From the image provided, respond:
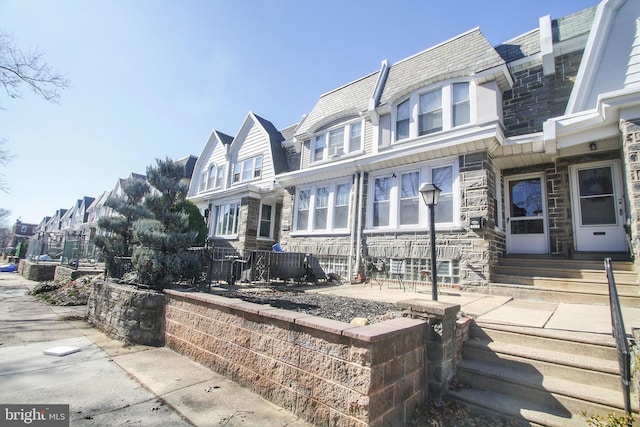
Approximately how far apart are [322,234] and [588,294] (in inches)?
277

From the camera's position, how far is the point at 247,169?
49.6ft

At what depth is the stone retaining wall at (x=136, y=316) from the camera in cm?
494

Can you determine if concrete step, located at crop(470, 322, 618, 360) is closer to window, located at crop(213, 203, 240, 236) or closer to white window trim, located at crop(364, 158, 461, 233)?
white window trim, located at crop(364, 158, 461, 233)

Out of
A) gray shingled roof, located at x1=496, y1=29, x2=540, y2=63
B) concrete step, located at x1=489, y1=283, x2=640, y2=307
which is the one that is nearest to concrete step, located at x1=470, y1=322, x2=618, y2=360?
concrete step, located at x1=489, y1=283, x2=640, y2=307

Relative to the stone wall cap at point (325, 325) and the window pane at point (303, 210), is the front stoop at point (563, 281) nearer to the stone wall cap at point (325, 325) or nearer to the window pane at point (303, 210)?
the stone wall cap at point (325, 325)

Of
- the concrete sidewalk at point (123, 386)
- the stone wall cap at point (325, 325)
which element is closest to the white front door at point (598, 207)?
the stone wall cap at point (325, 325)

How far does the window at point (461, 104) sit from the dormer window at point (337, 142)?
3.33 m

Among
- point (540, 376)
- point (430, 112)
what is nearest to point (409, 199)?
point (430, 112)

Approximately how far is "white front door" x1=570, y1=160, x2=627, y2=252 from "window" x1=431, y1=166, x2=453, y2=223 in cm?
297

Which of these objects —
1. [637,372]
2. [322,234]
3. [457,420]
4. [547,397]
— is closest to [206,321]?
[457,420]

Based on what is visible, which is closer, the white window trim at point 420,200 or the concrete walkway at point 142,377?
the concrete walkway at point 142,377

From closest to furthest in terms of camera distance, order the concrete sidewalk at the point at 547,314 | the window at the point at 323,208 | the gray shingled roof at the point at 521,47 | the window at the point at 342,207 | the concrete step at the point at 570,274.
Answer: the concrete sidewalk at the point at 547,314 → the concrete step at the point at 570,274 → the gray shingled roof at the point at 521,47 → the window at the point at 342,207 → the window at the point at 323,208

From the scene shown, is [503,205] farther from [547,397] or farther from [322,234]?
[547,397]

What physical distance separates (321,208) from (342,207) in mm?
937
